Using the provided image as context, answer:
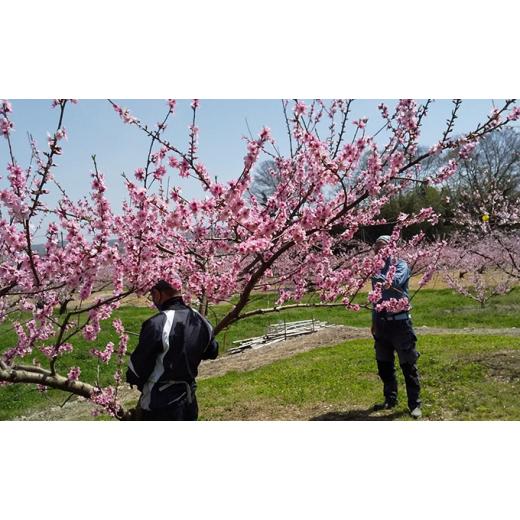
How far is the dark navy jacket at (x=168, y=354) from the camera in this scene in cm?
164

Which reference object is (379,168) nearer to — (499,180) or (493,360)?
(493,360)

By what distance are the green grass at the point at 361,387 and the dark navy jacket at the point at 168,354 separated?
67.2 inches

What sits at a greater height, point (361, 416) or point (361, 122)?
point (361, 122)

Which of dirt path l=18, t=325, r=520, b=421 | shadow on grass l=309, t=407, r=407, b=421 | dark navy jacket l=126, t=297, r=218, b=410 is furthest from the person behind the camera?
dirt path l=18, t=325, r=520, b=421

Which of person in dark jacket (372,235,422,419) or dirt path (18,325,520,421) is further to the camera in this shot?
dirt path (18,325,520,421)

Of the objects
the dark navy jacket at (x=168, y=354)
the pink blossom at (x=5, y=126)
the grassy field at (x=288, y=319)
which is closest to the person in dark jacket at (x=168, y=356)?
the dark navy jacket at (x=168, y=354)

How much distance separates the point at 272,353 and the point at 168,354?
422cm

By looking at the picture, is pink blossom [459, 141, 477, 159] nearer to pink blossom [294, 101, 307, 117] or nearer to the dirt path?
pink blossom [294, 101, 307, 117]

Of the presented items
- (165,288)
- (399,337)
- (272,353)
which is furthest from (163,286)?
(272,353)

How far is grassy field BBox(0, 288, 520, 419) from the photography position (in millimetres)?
4371

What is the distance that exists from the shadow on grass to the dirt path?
172cm

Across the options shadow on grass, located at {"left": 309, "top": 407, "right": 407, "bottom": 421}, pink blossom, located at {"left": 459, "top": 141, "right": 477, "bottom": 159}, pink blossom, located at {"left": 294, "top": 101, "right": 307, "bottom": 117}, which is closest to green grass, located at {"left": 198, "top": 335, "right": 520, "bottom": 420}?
shadow on grass, located at {"left": 309, "top": 407, "right": 407, "bottom": 421}

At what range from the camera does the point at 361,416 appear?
3.07 meters

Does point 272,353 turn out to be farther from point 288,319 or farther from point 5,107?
point 5,107
